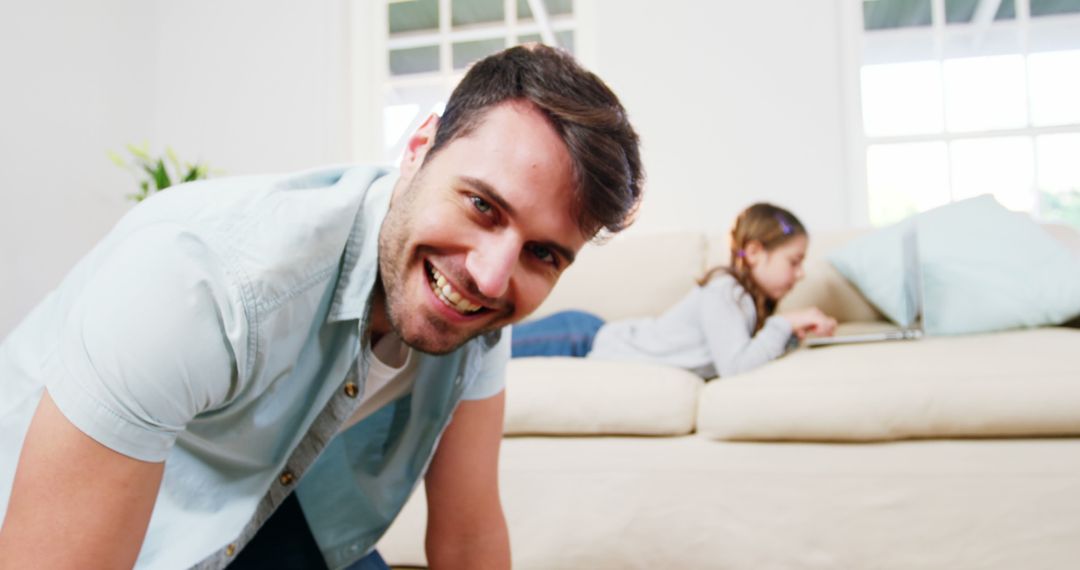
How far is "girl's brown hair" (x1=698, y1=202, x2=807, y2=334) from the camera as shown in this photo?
1963 mm

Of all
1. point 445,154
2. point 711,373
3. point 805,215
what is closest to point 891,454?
point 711,373

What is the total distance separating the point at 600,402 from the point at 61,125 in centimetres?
288

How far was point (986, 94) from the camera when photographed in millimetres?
3053

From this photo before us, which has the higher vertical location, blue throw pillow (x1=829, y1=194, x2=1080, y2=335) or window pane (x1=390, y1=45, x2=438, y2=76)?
window pane (x1=390, y1=45, x2=438, y2=76)

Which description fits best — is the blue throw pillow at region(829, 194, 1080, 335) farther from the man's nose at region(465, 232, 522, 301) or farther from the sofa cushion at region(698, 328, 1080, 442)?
the man's nose at region(465, 232, 522, 301)

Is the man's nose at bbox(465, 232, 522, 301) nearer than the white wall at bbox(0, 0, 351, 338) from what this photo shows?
Yes

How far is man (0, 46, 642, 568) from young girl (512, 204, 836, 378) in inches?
38.1

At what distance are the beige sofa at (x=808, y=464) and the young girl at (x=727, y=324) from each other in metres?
0.28

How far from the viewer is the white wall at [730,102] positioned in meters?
2.90

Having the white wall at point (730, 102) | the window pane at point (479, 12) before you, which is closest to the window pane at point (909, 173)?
the white wall at point (730, 102)

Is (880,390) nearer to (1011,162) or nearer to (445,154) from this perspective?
(445,154)

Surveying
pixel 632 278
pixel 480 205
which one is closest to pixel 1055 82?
pixel 632 278

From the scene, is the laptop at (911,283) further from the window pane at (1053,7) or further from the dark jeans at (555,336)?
the window pane at (1053,7)

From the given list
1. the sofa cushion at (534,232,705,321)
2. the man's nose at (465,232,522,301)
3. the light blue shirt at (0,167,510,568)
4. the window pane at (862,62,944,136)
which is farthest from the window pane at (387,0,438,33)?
the man's nose at (465,232,522,301)
